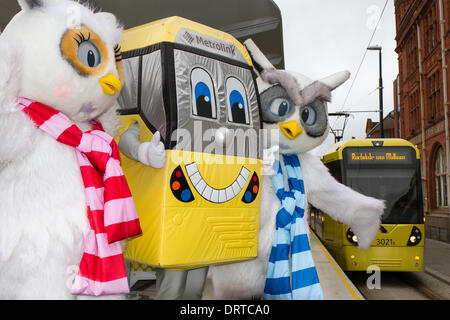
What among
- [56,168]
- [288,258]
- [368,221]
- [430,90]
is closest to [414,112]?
[430,90]

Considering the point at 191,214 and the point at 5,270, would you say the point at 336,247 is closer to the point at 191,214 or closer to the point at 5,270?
the point at 191,214

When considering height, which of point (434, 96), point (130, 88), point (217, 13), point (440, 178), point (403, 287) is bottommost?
point (403, 287)

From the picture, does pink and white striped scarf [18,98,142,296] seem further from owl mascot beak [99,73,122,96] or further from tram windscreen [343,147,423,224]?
tram windscreen [343,147,423,224]

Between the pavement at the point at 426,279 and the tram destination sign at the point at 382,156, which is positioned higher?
the tram destination sign at the point at 382,156

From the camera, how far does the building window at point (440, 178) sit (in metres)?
17.0

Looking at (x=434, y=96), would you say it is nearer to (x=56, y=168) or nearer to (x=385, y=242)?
(x=385, y=242)

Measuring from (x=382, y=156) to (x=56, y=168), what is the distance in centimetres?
605

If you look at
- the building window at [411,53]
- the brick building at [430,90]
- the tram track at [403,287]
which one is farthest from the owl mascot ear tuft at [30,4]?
the building window at [411,53]

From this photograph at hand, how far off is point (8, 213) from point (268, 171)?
1.96 m

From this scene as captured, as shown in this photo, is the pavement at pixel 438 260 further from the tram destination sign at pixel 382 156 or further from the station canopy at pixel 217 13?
the station canopy at pixel 217 13

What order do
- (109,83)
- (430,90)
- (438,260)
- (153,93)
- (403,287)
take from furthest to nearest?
1. (430,90)
2. (438,260)
3. (403,287)
4. (153,93)
5. (109,83)

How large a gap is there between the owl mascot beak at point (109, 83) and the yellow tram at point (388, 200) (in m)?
5.46

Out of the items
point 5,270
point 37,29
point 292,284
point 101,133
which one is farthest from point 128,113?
point 292,284

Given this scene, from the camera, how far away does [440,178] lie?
17438 millimetres
